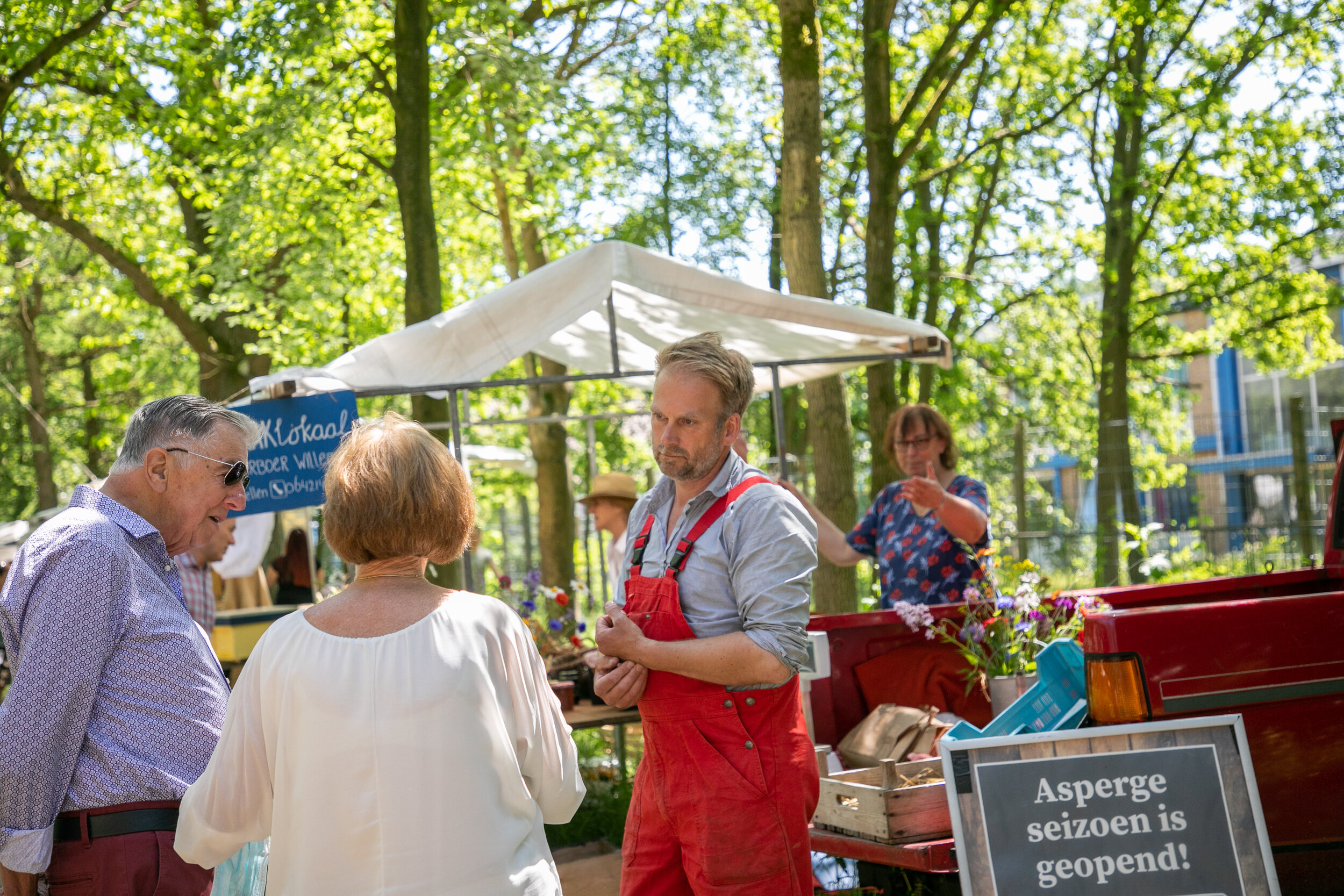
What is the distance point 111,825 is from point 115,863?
0.08 m

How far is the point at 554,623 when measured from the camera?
252 inches

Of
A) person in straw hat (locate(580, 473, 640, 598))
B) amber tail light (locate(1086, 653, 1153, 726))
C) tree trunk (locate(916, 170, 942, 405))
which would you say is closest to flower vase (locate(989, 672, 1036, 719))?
amber tail light (locate(1086, 653, 1153, 726))

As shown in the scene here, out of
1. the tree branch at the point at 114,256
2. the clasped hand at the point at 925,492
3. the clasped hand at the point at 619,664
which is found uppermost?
the tree branch at the point at 114,256

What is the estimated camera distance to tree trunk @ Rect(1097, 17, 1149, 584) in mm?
12953

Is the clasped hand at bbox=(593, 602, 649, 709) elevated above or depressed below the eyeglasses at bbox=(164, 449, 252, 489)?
below

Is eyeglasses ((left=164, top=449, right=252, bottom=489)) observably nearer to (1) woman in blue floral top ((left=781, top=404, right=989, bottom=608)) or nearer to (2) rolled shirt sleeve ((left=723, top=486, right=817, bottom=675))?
(2) rolled shirt sleeve ((left=723, top=486, right=817, bottom=675))

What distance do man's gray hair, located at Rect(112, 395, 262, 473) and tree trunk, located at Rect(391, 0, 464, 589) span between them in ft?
16.3

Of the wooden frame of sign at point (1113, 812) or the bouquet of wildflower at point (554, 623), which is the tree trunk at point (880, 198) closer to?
the bouquet of wildflower at point (554, 623)

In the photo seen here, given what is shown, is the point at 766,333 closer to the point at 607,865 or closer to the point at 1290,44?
the point at 607,865

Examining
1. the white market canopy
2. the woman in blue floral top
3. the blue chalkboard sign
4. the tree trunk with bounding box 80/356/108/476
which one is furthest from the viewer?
the tree trunk with bounding box 80/356/108/476

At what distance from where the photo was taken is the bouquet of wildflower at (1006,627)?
4.35 meters

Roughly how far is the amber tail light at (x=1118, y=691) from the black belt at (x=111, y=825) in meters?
2.36

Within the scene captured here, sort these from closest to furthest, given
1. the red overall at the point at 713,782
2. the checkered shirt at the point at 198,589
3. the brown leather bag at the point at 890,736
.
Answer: the red overall at the point at 713,782 → the brown leather bag at the point at 890,736 → the checkered shirt at the point at 198,589

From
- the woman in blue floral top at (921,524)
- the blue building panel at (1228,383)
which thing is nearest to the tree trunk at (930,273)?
the woman in blue floral top at (921,524)
